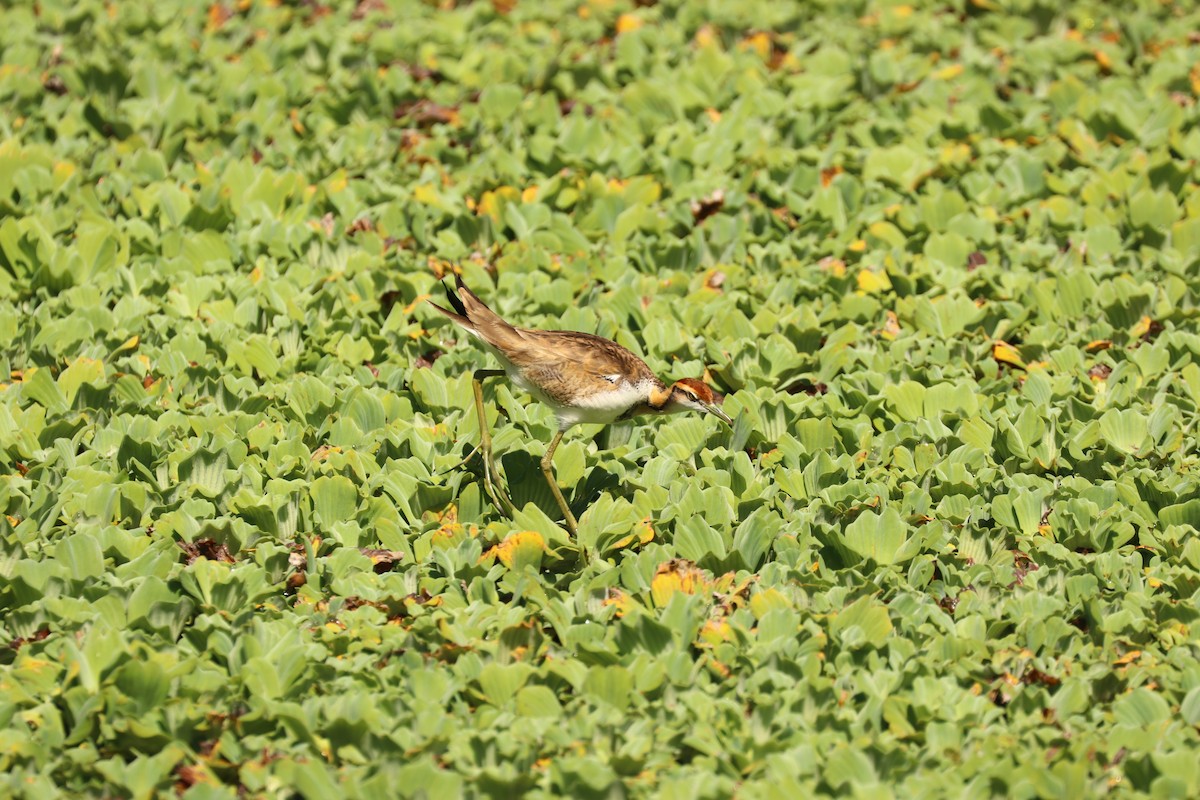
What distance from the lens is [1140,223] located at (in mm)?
6883

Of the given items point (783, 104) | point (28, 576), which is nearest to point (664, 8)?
point (783, 104)

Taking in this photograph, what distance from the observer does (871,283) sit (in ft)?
21.3

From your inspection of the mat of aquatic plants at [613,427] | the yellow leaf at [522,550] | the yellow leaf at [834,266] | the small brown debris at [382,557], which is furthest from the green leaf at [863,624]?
the yellow leaf at [834,266]

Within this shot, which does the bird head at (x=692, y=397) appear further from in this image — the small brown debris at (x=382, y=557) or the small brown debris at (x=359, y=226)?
the small brown debris at (x=359, y=226)

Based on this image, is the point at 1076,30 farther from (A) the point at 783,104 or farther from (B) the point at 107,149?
(B) the point at 107,149

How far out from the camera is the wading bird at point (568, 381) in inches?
191

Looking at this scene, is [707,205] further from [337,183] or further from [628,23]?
[628,23]

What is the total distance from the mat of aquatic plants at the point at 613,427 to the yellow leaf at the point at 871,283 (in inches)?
1.0

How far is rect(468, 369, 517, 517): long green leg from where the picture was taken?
16.5 feet

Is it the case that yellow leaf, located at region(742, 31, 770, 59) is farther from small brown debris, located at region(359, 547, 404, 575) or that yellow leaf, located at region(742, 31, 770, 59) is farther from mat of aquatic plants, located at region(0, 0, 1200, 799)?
small brown debris, located at region(359, 547, 404, 575)

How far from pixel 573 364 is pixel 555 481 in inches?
17.6

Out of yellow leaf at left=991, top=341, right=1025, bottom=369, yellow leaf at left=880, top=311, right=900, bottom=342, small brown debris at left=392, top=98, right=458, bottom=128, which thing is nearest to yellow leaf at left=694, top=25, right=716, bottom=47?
small brown debris at left=392, top=98, right=458, bottom=128

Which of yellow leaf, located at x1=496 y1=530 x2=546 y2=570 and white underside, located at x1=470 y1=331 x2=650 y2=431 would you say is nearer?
yellow leaf, located at x1=496 y1=530 x2=546 y2=570

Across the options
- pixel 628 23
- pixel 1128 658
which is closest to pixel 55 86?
pixel 628 23
